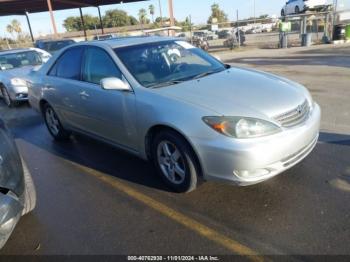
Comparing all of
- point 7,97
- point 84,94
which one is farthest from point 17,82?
point 84,94

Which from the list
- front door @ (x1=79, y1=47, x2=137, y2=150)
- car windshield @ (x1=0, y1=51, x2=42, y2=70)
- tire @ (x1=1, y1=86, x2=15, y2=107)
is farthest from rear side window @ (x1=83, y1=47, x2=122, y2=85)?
car windshield @ (x1=0, y1=51, x2=42, y2=70)

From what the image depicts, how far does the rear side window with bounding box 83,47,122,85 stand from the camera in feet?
13.0

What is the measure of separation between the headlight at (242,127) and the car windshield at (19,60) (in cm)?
883

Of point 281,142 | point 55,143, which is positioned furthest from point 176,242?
point 55,143

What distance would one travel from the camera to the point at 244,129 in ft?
9.64

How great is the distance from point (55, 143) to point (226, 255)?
405 cm

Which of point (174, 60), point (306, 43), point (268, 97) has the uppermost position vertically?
point (174, 60)

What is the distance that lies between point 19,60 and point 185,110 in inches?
343

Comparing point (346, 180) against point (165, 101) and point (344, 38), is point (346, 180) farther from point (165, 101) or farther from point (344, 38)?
point (344, 38)

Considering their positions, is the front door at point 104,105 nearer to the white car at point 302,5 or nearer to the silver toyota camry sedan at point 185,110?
the silver toyota camry sedan at point 185,110

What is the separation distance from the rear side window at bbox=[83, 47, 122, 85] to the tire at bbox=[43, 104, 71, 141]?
1441mm

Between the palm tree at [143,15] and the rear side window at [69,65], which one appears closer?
the rear side window at [69,65]

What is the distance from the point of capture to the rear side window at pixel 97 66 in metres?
3.97

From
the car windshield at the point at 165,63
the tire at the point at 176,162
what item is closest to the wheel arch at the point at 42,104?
the car windshield at the point at 165,63
